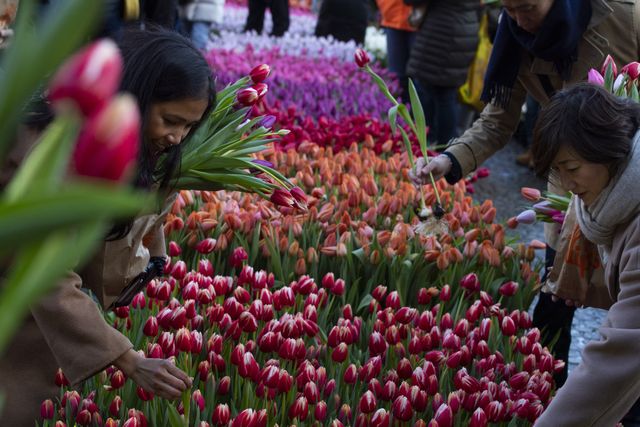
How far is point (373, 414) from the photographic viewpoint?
2031mm

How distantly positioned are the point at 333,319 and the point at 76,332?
112cm

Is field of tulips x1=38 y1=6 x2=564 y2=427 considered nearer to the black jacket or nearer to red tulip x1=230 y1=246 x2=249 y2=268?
red tulip x1=230 y1=246 x2=249 y2=268

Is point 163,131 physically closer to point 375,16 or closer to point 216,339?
point 216,339

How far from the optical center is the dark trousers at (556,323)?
3.01 metres

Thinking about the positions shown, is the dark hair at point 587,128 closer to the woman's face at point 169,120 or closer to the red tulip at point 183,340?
the woman's face at point 169,120

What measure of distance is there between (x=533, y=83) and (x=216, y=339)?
156cm

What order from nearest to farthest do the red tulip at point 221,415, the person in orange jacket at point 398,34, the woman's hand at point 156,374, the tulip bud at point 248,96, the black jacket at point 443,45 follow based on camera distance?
the woman's hand at point 156,374
the red tulip at point 221,415
the tulip bud at point 248,96
the black jacket at point 443,45
the person in orange jacket at point 398,34

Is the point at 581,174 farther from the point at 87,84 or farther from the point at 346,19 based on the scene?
the point at 346,19

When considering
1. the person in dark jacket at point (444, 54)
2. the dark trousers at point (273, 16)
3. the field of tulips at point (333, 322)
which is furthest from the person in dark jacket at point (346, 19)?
the field of tulips at point (333, 322)

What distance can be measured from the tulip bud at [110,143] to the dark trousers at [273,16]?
33.1 ft

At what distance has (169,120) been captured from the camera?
203 centimetres

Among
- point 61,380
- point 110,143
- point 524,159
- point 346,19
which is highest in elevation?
point 110,143

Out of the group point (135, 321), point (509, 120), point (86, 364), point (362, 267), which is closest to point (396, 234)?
point (362, 267)

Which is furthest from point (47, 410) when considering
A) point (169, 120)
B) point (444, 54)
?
point (444, 54)
